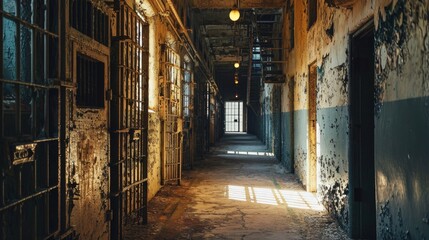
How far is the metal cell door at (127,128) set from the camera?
5160 millimetres

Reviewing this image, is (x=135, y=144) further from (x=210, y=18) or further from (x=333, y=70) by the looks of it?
(x=210, y=18)

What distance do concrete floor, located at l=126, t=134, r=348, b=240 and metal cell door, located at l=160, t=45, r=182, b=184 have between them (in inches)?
19.2

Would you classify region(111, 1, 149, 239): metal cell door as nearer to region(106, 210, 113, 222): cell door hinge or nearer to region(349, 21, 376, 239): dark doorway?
region(106, 210, 113, 222): cell door hinge

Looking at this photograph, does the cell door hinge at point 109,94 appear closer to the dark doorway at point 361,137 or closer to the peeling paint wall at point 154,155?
the peeling paint wall at point 154,155

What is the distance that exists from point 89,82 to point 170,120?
567 cm

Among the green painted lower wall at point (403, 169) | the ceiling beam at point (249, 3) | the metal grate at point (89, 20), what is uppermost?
the ceiling beam at point (249, 3)

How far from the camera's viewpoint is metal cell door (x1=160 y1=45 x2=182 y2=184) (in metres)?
9.57

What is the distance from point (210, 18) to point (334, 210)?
13399mm

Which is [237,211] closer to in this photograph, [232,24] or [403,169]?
[403,169]
